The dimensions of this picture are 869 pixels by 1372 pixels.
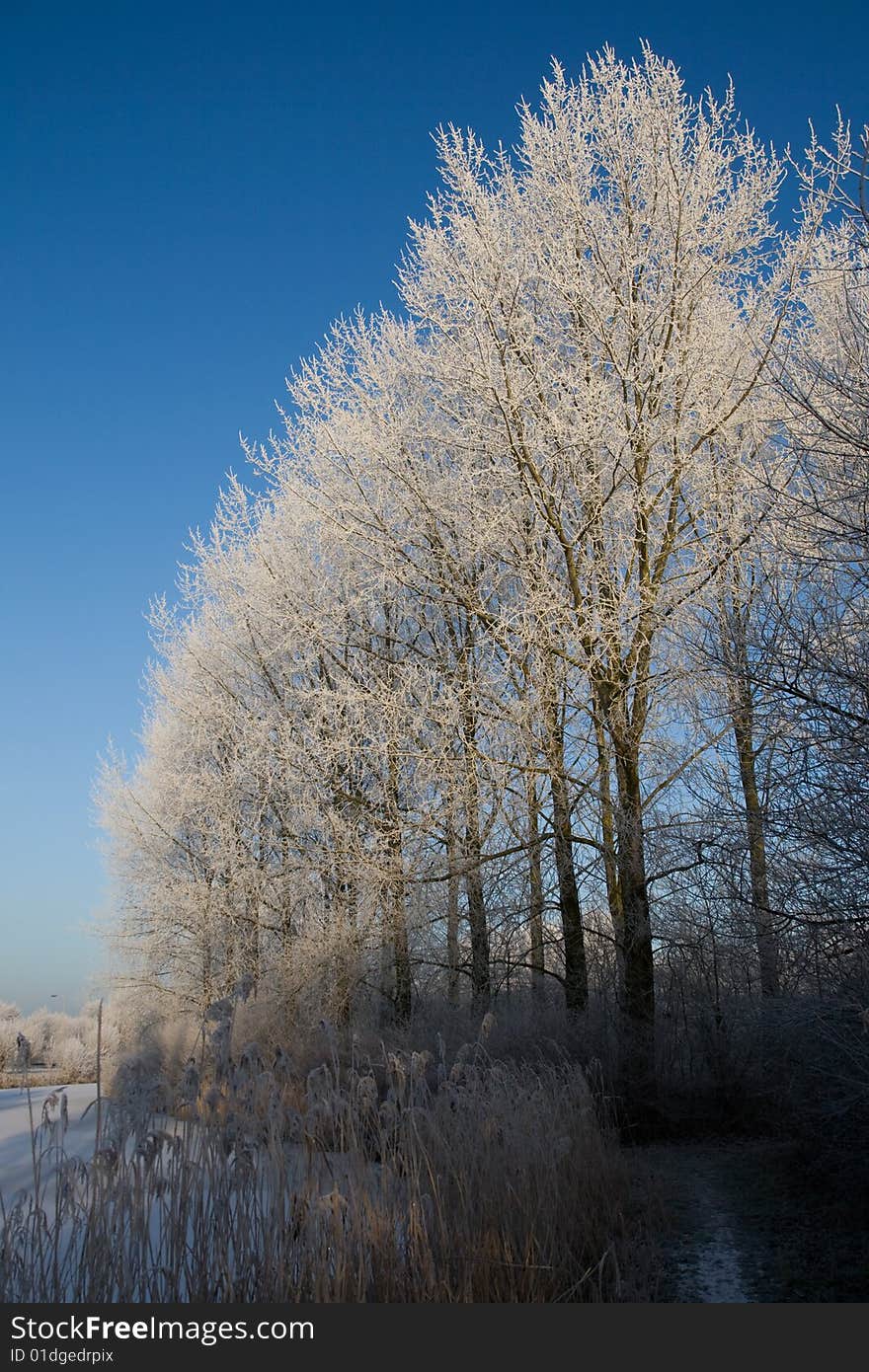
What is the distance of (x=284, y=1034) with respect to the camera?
434 inches

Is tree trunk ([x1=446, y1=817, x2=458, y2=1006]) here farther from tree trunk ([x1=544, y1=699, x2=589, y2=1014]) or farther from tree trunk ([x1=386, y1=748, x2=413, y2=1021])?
tree trunk ([x1=544, y1=699, x2=589, y2=1014])

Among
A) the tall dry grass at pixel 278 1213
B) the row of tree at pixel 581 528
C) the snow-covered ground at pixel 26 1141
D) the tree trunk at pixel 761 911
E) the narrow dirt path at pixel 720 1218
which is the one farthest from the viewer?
the row of tree at pixel 581 528

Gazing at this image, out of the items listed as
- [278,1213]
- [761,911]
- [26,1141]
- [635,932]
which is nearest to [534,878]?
[635,932]

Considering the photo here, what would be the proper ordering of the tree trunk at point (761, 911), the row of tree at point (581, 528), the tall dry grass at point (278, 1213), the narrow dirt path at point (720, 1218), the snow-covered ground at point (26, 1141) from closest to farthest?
the tall dry grass at point (278, 1213) < the snow-covered ground at point (26, 1141) < the narrow dirt path at point (720, 1218) < the tree trunk at point (761, 911) < the row of tree at point (581, 528)

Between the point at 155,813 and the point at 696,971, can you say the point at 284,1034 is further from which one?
the point at 155,813

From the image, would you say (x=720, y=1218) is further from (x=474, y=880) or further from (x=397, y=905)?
(x=397, y=905)

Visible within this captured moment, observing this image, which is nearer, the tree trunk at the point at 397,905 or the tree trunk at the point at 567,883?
the tree trunk at the point at 567,883

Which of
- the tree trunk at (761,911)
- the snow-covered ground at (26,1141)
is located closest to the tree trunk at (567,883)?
the tree trunk at (761,911)

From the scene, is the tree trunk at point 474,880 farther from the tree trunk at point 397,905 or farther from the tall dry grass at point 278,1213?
the tall dry grass at point 278,1213

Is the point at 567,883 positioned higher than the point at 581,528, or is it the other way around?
the point at 581,528

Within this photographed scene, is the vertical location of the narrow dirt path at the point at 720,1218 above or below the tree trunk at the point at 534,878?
below

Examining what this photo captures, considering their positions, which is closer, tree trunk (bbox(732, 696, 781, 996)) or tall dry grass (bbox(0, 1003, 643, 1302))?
tall dry grass (bbox(0, 1003, 643, 1302))

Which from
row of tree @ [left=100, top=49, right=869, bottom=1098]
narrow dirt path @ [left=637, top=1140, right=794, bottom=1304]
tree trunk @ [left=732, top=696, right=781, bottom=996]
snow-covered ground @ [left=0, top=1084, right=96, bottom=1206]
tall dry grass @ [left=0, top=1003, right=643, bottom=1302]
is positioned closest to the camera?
tall dry grass @ [left=0, top=1003, right=643, bottom=1302]

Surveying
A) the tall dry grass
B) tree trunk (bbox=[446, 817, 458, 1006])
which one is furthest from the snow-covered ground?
tree trunk (bbox=[446, 817, 458, 1006])
